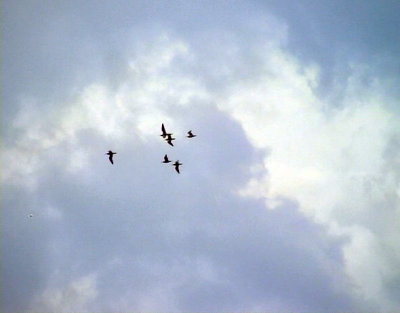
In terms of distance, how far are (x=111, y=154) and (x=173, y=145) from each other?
2269cm

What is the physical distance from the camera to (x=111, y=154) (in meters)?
124

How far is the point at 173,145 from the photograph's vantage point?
398 ft
